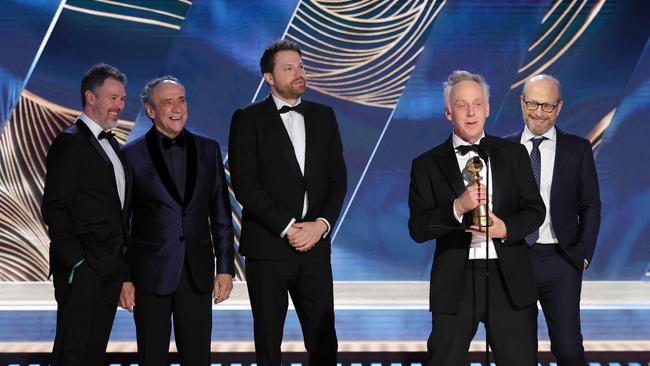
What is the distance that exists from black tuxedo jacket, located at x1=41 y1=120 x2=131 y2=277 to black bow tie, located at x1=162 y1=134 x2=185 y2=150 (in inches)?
8.1

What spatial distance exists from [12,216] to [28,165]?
327mm

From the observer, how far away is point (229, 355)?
5414 millimetres

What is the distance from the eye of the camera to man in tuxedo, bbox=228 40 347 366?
4.07m

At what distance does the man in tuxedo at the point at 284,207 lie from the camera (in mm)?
4074

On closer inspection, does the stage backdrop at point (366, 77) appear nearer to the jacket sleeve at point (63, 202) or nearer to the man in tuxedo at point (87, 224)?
the man in tuxedo at point (87, 224)

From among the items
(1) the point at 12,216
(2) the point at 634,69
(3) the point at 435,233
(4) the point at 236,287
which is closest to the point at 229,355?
(4) the point at 236,287

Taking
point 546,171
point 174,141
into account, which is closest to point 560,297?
point 546,171

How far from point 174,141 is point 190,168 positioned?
14cm

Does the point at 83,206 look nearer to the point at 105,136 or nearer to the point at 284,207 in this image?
the point at 105,136

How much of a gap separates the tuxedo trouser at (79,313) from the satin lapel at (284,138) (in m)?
0.93

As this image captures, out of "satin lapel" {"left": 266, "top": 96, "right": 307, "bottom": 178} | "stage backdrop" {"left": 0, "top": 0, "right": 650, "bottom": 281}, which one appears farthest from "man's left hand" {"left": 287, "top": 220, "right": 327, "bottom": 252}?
"stage backdrop" {"left": 0, "top": 0, "right": 650, "bottom": 281}

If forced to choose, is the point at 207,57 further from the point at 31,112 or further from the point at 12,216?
the point at 12,216

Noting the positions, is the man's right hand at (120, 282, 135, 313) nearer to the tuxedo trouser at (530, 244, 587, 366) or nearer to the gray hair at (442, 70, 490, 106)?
the gray hair at (442, 70, 490, 106)

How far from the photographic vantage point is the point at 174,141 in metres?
4.13
